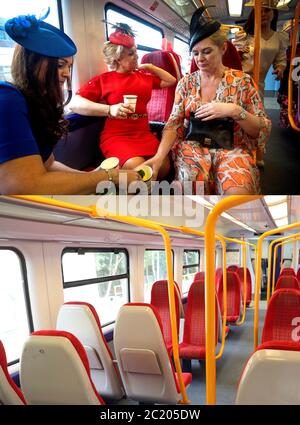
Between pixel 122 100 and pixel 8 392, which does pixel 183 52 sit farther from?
pixel 8 392

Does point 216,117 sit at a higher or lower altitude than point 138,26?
lower

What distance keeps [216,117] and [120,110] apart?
170 millimetres

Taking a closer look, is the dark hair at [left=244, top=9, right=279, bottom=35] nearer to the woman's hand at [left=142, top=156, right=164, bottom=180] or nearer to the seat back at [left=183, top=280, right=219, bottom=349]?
the woman's hand at [left=142, top=156, right=164, bottom=180]

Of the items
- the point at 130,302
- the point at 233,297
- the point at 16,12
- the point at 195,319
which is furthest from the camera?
the point at 233,297

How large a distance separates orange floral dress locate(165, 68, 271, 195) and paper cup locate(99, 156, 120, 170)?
122 millimetres

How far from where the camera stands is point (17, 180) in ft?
1.83

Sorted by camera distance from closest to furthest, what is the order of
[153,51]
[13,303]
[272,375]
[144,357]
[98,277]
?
[153,51]
[272,375]
[144,357]
[13,303]
[98,277]

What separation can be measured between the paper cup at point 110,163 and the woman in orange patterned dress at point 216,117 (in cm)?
6

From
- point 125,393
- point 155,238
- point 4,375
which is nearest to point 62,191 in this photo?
point 4,375

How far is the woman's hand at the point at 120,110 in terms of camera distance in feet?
1.93

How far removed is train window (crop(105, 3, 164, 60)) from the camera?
1.67ft

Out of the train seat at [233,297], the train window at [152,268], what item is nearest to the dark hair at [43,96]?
the train window at [152,268]

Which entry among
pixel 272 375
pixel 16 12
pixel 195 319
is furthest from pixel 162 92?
pixel 195 319

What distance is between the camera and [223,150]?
64 centimetres
